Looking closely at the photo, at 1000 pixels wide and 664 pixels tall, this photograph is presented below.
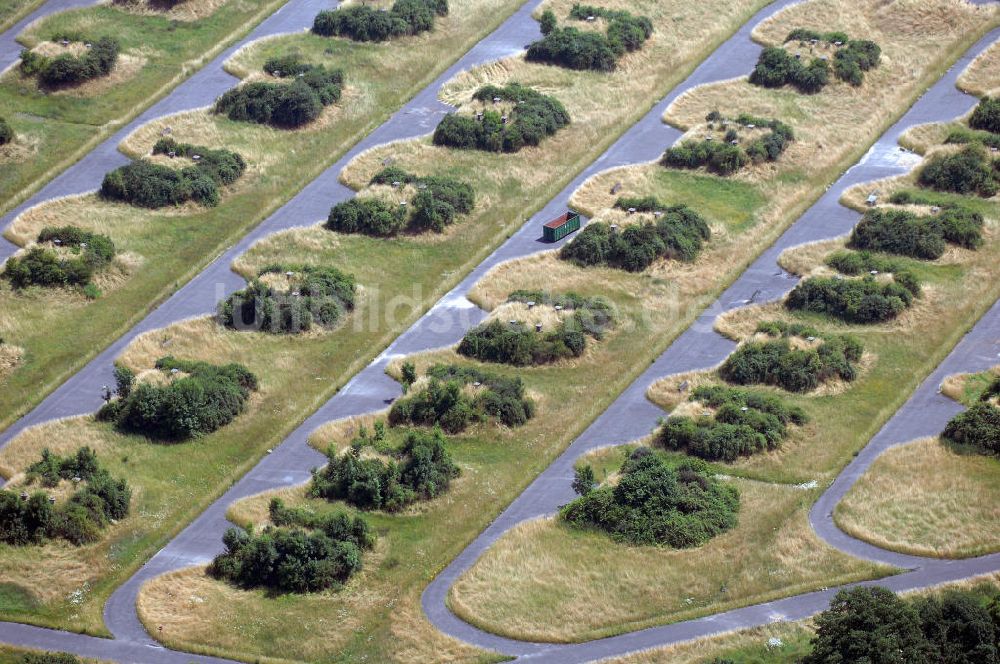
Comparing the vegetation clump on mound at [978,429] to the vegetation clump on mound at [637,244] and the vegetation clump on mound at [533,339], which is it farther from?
the vegetation clump on mound at [637,244]

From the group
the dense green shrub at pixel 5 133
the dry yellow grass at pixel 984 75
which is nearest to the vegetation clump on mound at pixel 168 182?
the dense green shrub at pixel 5 133

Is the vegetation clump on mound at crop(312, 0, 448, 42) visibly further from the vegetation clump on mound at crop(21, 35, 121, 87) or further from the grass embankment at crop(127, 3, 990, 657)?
the vegetation clump on mound at crop(21, 35, 121, 87)

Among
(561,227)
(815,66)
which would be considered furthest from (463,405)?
(815,66)

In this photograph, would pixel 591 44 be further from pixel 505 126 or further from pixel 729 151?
pixel 729 151

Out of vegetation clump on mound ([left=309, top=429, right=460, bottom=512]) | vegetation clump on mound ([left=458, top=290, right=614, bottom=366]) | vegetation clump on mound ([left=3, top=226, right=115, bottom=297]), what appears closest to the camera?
vegetation clump on mound ([left=309, top=429, right=460, bottom=512])

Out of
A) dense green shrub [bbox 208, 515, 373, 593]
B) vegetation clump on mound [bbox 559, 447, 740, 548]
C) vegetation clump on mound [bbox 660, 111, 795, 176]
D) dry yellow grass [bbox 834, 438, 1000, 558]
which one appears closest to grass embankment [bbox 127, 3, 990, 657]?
dense green shrub [bbox 208, 515, 373, 593]
